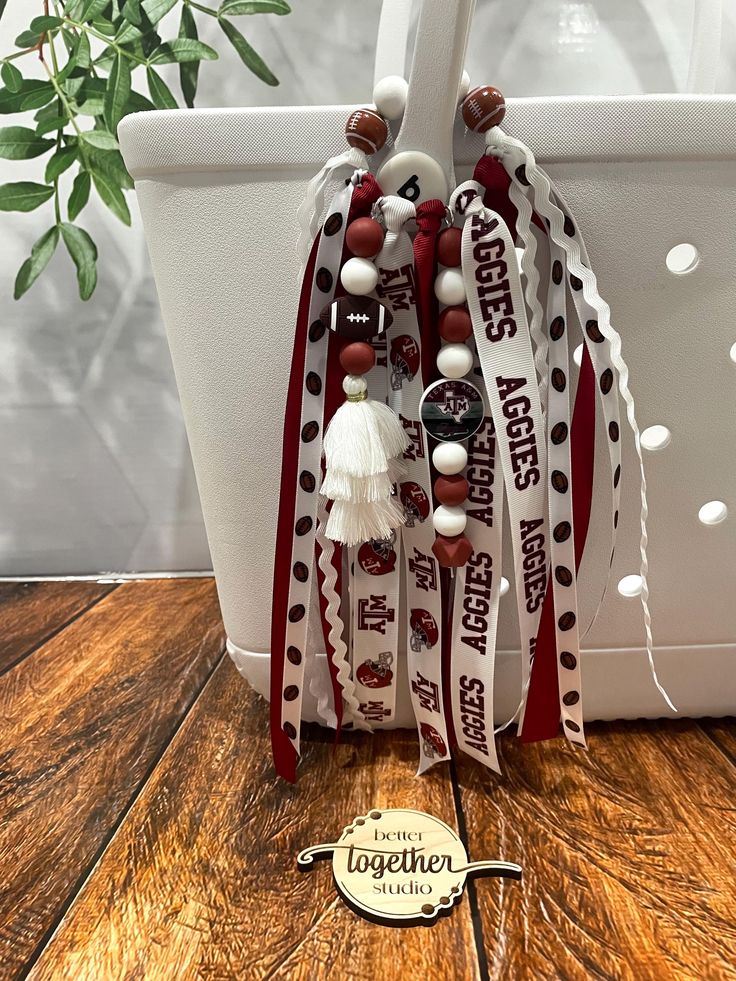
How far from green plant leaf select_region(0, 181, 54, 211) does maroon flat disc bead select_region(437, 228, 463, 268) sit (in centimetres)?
54

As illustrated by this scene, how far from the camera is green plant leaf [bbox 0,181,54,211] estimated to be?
69 centimetres

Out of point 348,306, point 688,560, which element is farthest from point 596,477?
point 348,306

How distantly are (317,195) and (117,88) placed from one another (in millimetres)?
401

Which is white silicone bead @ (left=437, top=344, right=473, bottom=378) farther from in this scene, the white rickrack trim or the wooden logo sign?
the wooden logo sign

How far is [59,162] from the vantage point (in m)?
0.67

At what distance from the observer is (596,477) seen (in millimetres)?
424

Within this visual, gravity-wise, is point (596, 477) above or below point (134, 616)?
above

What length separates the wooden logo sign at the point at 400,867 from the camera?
0.34 m

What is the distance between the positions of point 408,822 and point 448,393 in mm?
273

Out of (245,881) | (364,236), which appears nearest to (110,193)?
(364,236)

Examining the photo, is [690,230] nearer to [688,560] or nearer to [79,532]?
[688,560]

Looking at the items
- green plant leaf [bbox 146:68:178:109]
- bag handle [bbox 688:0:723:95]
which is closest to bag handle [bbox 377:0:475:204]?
bag handle [bbox 688:0:723:95]

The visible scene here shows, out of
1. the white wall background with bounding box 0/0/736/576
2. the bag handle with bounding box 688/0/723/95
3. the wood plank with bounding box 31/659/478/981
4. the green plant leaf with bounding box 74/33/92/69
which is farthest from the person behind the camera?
the white wall background with bounding box 0/0/736/576

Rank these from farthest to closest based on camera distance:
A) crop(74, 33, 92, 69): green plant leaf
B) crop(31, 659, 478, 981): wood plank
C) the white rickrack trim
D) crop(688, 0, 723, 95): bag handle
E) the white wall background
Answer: the white wall background → crop(74, 33, 92, 69): green plant leaf → crop(688, 0, 723, 95): bag handle → the white rickrack trim → crop(31, 659, 478, 981): wood plank
